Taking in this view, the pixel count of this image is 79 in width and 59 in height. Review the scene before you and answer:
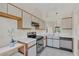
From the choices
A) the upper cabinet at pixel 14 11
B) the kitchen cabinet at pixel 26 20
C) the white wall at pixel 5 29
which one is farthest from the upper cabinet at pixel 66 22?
the white wall at pixel 5 29

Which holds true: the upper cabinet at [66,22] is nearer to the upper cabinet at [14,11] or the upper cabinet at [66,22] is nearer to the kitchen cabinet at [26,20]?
the kitchen cabinet at [26,20]

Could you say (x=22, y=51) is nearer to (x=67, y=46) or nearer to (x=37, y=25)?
(x=37, y=25)

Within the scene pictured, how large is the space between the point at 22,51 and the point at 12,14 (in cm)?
84

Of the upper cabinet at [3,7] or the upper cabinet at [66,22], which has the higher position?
the upper cabinet at [3,7]

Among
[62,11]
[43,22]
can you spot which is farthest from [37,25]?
[62,11]

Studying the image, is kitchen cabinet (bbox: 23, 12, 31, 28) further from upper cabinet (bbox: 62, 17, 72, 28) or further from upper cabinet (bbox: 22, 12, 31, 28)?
upper cabinet (bbox: 62, 17, 72, 28)

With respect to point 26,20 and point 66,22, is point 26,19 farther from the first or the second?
point 66,22

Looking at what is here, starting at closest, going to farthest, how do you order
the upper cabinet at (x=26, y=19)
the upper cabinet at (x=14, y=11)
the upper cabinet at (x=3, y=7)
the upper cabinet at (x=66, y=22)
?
Answer: 1. the upper cabinet at (x=3, y=7)
2. the upper cabinet at (x=14, y=11)
3. the upper cabinet at (x=26, y=19)
4. the upper cabinet at (x=66, y=22)

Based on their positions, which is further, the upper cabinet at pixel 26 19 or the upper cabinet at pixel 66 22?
the upper cabinet at pixel 66 22

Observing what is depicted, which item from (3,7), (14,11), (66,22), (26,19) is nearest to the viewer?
(3,7)

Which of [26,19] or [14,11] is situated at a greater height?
[14,11]

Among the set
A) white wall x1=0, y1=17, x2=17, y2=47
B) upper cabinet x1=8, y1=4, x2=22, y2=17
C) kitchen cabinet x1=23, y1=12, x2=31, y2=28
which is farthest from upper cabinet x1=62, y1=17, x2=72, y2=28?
white wall x1=0, y1=17, x2=17, y2=47

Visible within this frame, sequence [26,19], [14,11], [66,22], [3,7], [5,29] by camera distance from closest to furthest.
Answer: [3,7] < [5,29] < [14,11] < [26,19] < [66,22]

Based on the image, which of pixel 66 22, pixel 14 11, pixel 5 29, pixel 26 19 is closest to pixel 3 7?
pixel 14 11
